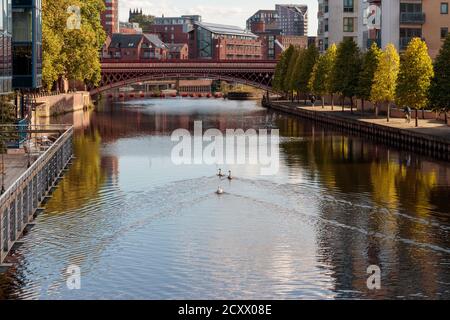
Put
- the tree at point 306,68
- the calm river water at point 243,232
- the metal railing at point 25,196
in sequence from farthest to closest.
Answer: the tree at point 306,68
the metal railing at point 25,196
the calm river water at point 243,232

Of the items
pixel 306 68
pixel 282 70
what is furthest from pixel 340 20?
pixel 282 70

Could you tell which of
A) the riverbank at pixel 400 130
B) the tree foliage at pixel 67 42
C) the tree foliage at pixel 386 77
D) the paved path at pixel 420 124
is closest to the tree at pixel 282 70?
the tree foliage at pixel 67 42

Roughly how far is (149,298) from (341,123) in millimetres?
76270

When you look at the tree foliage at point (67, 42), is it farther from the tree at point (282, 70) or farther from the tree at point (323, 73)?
the tree at point (282, 70)

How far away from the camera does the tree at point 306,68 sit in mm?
152500

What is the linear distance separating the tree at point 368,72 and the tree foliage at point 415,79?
15.1 m

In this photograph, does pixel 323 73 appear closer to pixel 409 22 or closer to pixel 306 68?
pixel 306 68

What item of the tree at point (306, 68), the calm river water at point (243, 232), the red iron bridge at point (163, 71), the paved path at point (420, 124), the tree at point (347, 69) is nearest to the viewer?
the calm river water at point (243, 232)

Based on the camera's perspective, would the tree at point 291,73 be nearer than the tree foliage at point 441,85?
No

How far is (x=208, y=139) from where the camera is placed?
9412cm

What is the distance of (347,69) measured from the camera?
119 meters

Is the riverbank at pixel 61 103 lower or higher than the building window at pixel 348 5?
lower

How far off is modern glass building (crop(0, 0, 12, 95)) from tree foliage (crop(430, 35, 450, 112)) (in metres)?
37.8

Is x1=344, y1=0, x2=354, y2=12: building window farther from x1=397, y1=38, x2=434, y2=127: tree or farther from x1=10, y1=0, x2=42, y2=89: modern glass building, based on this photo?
x1=10, y1=0, x2=42, y2=89: modern glass building
